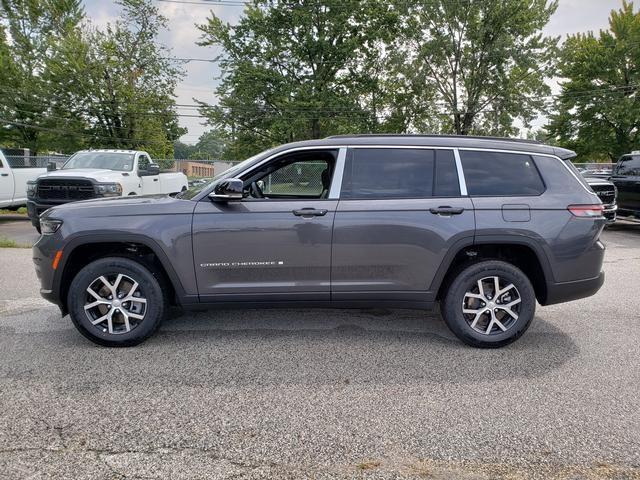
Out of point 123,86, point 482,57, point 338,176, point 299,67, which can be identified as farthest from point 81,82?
point 338,176

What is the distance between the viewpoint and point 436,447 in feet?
8.48

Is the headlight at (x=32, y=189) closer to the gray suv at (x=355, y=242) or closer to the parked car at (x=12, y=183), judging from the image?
the parked car at (x=12, y=183)

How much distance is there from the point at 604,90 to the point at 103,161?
112 feet

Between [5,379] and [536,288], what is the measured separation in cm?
432

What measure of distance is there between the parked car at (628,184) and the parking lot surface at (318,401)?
27.6ft

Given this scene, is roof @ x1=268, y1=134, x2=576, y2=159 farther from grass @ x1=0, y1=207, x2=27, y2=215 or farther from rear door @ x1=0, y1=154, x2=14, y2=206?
grass @ x1=0, y1=207, x2=27, y2=215

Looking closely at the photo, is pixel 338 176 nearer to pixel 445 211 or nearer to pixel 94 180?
pixel 445 211

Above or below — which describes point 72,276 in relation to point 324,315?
above

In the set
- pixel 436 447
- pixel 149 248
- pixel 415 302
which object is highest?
pixel 149 248

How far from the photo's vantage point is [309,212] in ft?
12.8

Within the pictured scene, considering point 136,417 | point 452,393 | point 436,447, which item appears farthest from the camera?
point 452,393

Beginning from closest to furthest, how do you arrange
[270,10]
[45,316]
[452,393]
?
1. [452,393]
2. [45,316]
3. [270,10]

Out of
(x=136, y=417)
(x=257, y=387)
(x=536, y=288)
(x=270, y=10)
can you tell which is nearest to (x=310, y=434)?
(x=257, y=387)

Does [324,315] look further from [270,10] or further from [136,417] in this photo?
[270,10]
